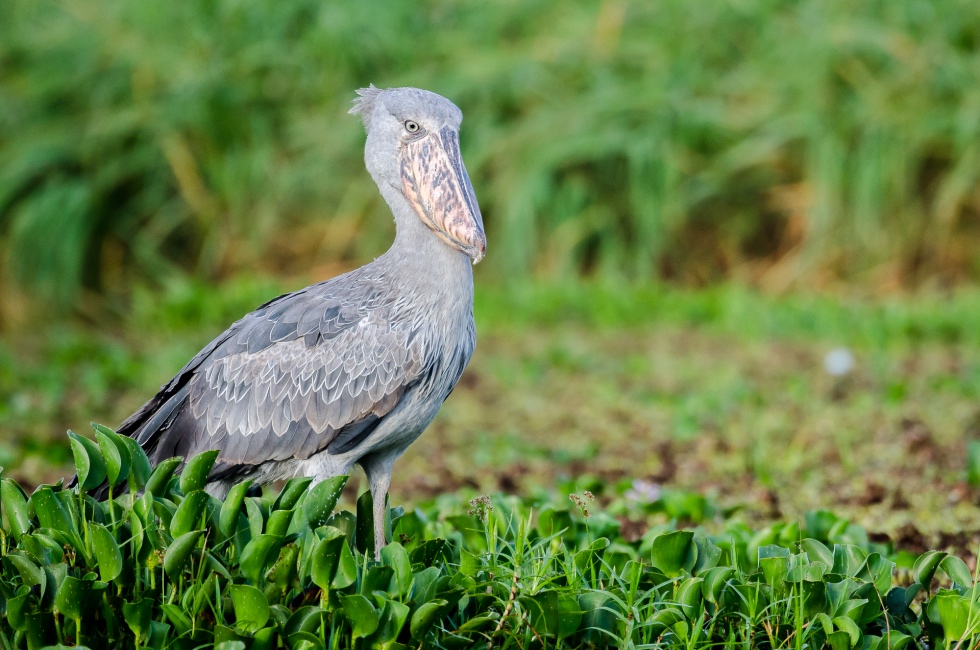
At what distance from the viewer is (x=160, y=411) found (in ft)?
10.4

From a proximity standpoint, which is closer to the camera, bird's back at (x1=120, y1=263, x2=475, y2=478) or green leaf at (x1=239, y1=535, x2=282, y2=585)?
green leaf at (x1=239, y1=535, x2=282, y2=585)

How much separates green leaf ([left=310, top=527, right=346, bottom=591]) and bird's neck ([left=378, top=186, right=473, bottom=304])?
32.8 inches

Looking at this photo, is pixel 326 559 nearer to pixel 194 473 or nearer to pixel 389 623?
pixel 389 623

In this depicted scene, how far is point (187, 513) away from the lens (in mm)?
2488

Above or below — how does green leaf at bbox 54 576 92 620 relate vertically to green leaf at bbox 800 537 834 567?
above

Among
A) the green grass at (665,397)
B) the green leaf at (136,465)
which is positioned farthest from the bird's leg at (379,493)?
the green grass at (665,397)

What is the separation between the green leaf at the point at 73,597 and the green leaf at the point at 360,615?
506mm

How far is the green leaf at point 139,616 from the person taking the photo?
7.63 feet

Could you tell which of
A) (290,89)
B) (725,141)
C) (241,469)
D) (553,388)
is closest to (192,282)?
(290,89)

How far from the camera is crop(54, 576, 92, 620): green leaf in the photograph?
2.34 meters

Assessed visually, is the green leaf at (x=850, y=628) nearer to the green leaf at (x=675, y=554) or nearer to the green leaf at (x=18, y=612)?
the green leaf at (x=675, y=554)

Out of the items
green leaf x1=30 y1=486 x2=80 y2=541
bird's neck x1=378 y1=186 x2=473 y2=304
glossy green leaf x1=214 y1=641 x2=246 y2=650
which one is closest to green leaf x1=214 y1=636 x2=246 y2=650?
glossy green leaf x1=214 y1=641 x2=246 y2=650

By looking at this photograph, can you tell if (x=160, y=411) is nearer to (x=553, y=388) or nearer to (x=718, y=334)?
(x=553, y=388)

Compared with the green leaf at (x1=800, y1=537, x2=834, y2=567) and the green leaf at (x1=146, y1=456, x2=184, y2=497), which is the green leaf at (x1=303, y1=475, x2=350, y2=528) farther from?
the green leaf at (x1=800, y1=537, x2=834, y2=567)
